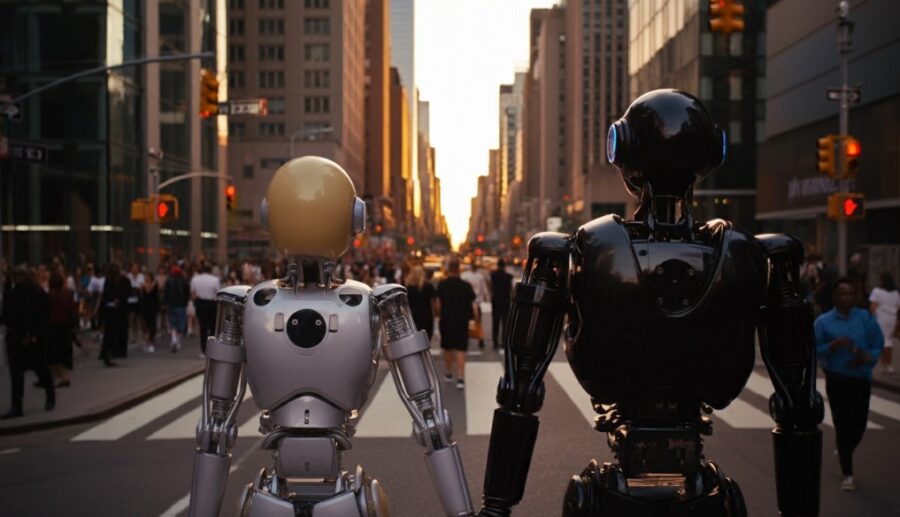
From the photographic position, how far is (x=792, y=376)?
2791 mm

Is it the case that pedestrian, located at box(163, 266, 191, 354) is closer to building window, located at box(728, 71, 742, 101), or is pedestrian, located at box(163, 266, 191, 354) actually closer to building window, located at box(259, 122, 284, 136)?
Answer: building window, located at box(728, 71, 742, 101)

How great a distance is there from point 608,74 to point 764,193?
117337 millimetres

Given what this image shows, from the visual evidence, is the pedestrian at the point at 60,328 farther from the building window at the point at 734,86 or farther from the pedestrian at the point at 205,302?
the building window at the point at 734,86

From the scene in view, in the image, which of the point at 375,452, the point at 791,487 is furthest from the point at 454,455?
the point at 375,452

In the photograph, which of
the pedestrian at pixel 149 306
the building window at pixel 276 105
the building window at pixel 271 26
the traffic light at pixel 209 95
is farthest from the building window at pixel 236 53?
the pedestrian at pixel 149 306

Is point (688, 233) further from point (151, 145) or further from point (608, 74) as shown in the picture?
point (608, 74)

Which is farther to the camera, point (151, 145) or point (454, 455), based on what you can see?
point (151, 145)

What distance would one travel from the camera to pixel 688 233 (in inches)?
110

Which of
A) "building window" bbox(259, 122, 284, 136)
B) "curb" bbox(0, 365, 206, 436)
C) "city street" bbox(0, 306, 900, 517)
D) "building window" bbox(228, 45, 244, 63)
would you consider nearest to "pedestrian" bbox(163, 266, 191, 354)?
"curb" bbox(0, 365, 206, 436)

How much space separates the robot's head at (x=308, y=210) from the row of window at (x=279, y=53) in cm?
9352

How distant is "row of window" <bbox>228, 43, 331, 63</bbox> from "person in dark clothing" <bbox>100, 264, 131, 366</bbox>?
81.0 m

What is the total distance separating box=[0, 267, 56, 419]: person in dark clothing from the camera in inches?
423

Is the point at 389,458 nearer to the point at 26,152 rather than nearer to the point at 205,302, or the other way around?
the point at 205,302

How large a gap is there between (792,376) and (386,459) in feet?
19.1
